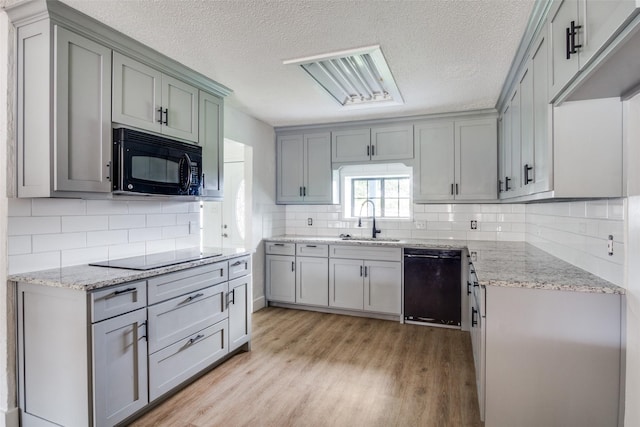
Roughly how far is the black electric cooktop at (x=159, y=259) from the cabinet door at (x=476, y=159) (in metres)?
2.77

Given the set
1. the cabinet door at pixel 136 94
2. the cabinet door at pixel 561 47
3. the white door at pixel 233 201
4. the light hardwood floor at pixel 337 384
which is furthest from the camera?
the white door at pixel 233 201

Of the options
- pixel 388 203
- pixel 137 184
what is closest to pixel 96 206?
pixel 137 184

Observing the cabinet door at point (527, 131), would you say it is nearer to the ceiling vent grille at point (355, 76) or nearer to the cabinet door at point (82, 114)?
the ceiling vent grille at point (355, 76)

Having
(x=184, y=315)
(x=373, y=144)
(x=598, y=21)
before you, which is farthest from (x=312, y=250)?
(x=598, y=21)

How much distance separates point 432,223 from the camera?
425 cm

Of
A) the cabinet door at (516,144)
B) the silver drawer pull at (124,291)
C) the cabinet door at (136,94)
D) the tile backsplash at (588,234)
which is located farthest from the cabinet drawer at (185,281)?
the tile backsplash at (588,234)

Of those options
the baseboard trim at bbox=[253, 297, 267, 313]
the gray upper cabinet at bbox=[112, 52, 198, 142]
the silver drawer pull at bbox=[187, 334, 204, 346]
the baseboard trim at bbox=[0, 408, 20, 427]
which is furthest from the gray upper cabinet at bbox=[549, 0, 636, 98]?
the baseboard trim at bbox=[253, 297, 267, 313]

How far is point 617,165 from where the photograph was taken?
1623 mm

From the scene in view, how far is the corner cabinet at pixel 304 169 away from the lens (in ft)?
14.6

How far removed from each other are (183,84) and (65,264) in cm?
153

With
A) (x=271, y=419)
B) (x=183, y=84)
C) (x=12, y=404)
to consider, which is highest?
(x=183, y=84)

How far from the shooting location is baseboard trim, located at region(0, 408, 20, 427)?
1.95 meters

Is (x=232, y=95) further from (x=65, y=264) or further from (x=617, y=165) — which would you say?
(x=617, y=165)

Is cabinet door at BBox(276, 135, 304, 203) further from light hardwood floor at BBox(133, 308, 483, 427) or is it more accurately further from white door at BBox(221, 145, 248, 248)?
light hardwood floor at BBox(133, 308, 483, 427)
